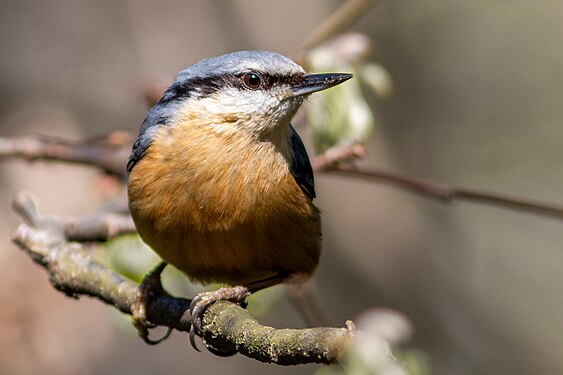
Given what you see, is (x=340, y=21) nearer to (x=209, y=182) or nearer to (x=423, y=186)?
(x=423, y=186)

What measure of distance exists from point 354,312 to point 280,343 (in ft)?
14.7

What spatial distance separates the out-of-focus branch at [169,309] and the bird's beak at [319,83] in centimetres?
96

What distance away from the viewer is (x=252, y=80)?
11.2 ft

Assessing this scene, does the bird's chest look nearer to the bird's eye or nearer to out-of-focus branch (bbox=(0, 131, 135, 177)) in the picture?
the bird's eye

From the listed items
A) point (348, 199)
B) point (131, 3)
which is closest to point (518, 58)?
point (348, 199)

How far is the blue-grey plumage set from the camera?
10.3 feet

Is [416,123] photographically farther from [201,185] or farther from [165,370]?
[201,185]

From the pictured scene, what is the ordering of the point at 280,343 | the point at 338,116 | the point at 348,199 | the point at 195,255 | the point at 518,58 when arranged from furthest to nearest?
the point at 518,58, the point at 348,199, the point at 338,116, the point at 195,255, the point at 280,343

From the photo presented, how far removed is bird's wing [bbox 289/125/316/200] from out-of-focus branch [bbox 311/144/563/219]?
233 mm

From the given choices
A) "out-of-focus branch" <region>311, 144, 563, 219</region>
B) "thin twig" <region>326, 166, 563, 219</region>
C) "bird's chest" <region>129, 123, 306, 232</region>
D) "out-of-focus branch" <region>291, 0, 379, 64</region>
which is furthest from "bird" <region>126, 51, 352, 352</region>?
"out-of-focus branch" <region>291, 0, 379, 64</region>

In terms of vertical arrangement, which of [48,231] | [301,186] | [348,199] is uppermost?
[301,186]

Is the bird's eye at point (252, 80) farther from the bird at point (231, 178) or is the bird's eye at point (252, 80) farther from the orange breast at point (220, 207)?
the orange breast at point (220, 207)

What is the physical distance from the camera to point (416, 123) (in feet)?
22.8

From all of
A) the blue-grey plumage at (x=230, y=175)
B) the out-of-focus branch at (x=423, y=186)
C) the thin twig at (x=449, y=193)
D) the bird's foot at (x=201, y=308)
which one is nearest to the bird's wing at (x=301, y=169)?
the blue-grey plumage at (x=230, y=175)
